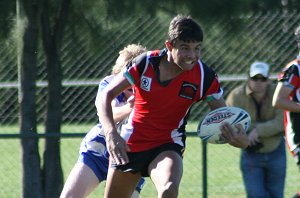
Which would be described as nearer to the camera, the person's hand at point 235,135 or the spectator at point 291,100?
the person's hand at point 235,135

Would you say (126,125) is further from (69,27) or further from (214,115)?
(69,27)

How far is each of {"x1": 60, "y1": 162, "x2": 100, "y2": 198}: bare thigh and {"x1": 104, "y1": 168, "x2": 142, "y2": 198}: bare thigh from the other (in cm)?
74

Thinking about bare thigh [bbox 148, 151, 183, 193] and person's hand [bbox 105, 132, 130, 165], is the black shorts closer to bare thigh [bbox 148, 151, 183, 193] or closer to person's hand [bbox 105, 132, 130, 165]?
bare thigh [bbox 148, 151, 183, 193]

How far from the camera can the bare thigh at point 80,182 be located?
746cm

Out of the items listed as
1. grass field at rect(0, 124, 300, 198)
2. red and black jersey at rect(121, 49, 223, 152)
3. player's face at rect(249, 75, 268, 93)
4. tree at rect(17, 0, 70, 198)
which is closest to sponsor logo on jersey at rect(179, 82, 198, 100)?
red and black jersey at rect(121, 49, 223, 152)

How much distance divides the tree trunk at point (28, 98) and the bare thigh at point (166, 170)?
316 centimetres

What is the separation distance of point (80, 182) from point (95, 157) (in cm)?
25

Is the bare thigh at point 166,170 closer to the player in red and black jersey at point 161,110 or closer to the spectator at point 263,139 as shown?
the player in red and black jersey at point 161,110

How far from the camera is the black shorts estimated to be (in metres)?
6.67

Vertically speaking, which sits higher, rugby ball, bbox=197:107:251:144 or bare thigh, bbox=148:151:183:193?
rugby ball, bbox=197:107:251:144

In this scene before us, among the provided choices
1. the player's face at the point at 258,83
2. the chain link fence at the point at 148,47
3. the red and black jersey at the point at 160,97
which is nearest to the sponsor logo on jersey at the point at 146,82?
the red and black jersey at the point at 160,97

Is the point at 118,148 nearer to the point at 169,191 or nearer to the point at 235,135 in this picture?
the point at 169,191

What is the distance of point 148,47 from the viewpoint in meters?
10.1

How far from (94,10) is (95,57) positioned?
2.32ft
